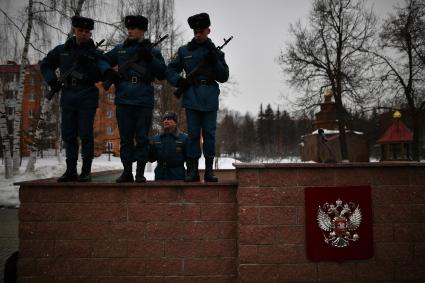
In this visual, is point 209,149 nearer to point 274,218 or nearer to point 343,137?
point 274,218

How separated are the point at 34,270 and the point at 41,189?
841 millimetres

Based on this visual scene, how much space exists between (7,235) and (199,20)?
18.2 feet

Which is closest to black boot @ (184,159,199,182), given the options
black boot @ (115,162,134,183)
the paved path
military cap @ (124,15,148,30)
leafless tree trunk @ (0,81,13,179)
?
black boot @ (115,162,134,183)

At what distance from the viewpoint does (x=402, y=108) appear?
2212cm

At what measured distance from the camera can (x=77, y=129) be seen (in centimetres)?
351

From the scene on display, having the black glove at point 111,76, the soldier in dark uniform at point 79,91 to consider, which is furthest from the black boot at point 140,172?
the black glove at point 111,76

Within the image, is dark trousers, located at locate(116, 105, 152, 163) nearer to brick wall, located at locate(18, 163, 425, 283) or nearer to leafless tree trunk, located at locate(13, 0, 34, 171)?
brick wall, located at locate(18, 163, 425, 283)

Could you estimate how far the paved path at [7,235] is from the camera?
463cm

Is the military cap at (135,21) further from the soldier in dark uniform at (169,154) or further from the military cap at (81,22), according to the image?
the soldier in dark uniform at (169,154)

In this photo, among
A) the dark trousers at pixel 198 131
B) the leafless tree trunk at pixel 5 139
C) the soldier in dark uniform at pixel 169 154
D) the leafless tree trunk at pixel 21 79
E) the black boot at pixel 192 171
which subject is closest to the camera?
the black boot at pixel 192 171

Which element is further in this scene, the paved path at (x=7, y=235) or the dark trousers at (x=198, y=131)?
the paved path at (x=7, y=235)

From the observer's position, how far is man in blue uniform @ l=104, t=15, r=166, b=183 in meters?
3.33

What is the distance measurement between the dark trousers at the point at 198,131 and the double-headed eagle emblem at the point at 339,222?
55.2 inches

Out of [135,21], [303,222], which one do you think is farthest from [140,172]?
[303,222]
